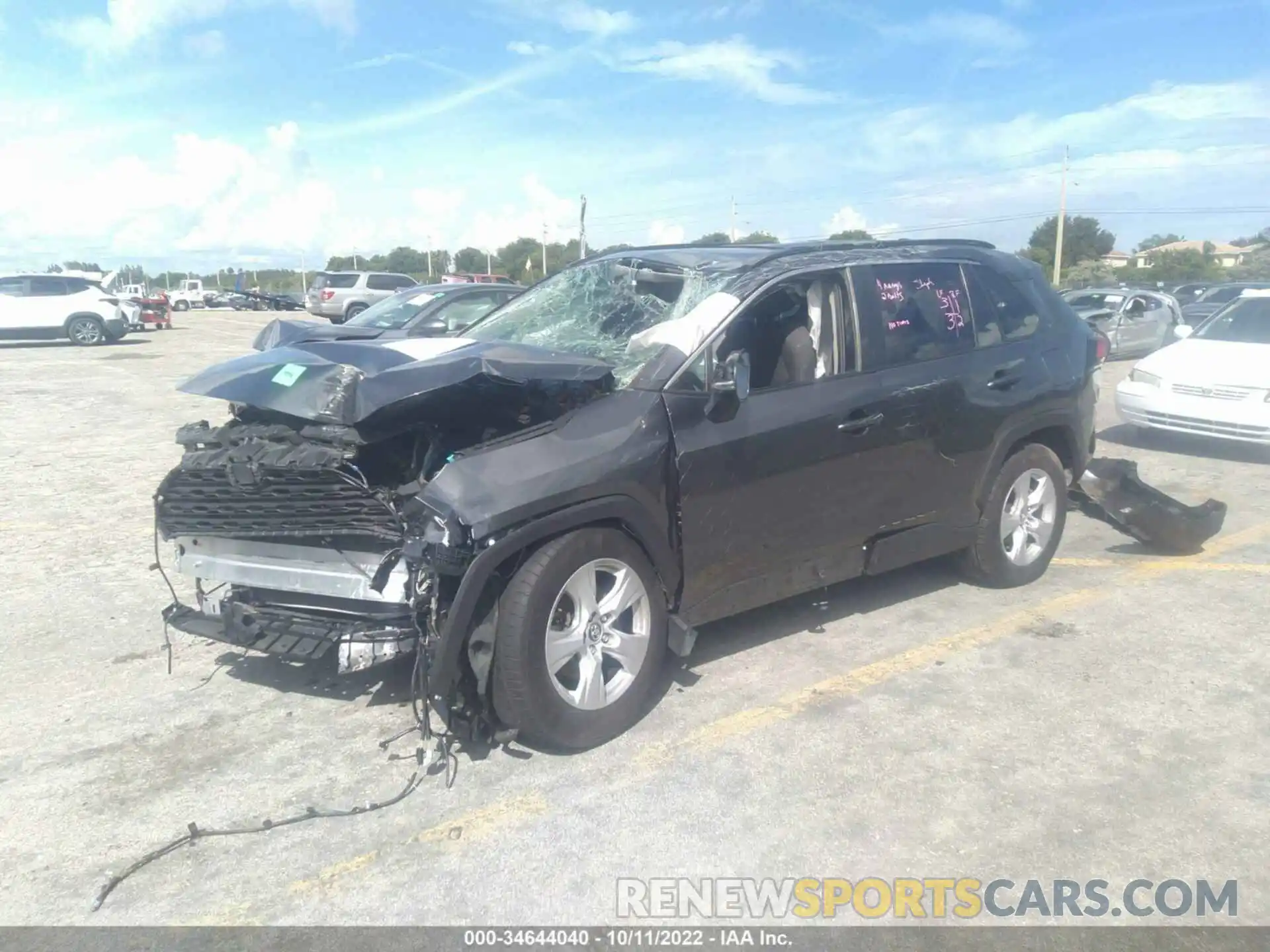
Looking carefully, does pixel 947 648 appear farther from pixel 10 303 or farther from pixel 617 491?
pixel 10 303

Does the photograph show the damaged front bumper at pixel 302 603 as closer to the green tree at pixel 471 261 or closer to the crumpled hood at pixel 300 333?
the crumpled hood at pixel 300 333

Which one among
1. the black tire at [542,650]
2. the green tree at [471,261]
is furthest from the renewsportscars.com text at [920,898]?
the green tree at [471,261]

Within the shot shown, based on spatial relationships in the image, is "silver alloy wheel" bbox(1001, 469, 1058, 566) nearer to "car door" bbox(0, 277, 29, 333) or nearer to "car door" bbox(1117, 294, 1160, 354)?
"car door" bbox(1117, 294, 1160, 354)

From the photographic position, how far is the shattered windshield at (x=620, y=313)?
443cm

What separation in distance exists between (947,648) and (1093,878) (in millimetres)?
1885

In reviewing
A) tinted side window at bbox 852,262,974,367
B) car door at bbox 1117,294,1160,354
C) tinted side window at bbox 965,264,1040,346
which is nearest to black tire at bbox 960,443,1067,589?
tinted side window at bbox 965,264,1040,346

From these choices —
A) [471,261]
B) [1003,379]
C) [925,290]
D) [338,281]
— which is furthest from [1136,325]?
[471,261]

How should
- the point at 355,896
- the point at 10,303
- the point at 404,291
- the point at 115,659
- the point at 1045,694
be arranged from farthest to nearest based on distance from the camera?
the point at 10,303 → the point at 404,291 → the point at 115,659 → the point at 1045,694 → the point at 355,896

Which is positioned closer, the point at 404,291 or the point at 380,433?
the point at 380,433

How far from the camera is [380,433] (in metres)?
3.86

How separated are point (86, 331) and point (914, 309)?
85.7ft

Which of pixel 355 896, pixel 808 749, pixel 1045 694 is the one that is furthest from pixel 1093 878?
pixel 355 896

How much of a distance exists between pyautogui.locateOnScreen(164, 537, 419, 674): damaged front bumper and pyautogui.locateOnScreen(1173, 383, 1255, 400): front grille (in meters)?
8.85

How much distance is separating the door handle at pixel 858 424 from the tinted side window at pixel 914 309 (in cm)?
30
